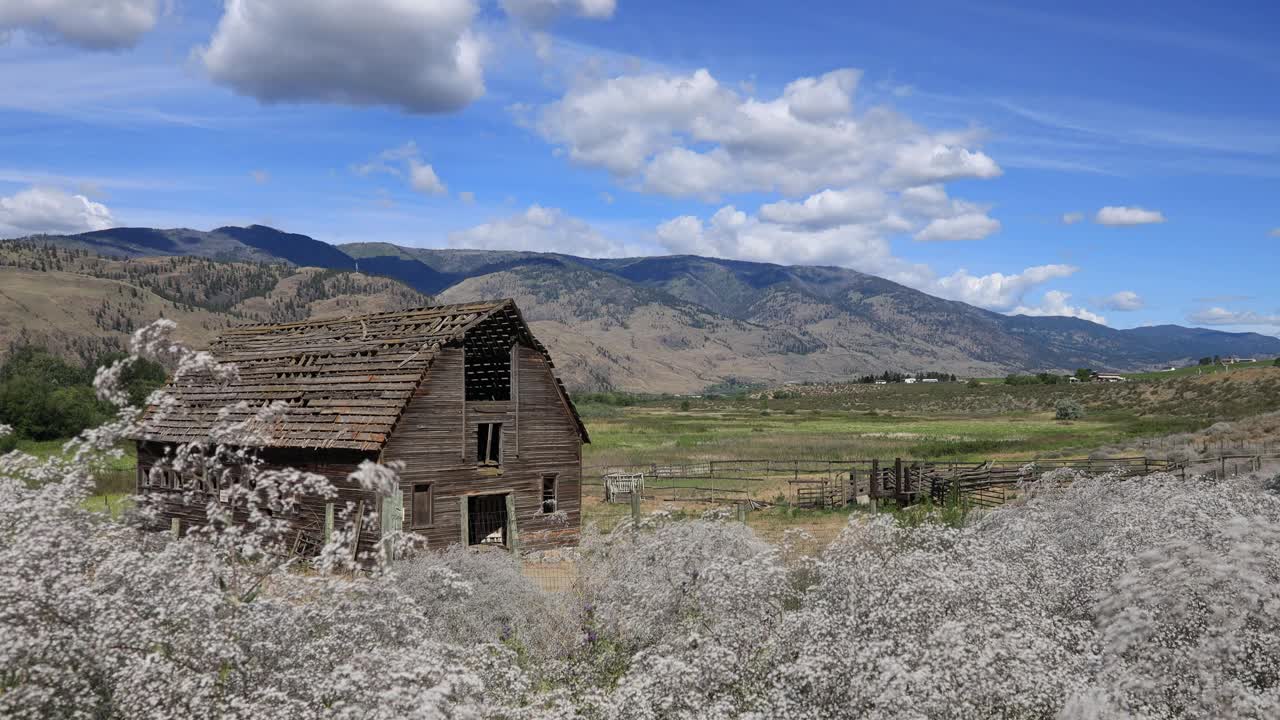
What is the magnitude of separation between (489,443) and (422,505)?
262cm

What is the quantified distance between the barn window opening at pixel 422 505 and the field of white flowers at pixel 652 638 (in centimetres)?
1145

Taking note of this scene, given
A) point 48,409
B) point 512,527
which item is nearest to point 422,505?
point 512,527

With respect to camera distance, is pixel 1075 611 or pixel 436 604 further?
pixel 436 604

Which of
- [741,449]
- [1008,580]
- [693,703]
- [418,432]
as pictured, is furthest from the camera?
[741,449]

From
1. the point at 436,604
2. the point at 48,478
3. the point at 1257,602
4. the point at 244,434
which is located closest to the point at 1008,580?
the point at 1257,602

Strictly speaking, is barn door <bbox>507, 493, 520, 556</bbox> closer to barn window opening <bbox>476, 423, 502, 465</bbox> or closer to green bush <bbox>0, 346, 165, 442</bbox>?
barn window opening <bbox>476, 423, 502, 465</bbox>

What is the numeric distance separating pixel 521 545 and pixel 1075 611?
16.2 metres

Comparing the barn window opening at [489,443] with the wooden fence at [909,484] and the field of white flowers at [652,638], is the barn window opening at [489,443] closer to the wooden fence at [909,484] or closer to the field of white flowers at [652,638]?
the field of white flowers at [652,638]

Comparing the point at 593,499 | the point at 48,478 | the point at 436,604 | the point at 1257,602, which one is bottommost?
the point at 593,499

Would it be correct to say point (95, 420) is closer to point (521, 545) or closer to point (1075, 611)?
point (521, 545)

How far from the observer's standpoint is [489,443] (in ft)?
77.1

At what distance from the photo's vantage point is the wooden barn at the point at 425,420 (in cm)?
2117

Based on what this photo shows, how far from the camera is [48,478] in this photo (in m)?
8.66

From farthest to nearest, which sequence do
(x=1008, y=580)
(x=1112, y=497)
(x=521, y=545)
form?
(x=521, y=545)
(x=1112, y=497)
(x=1008, y=580)
